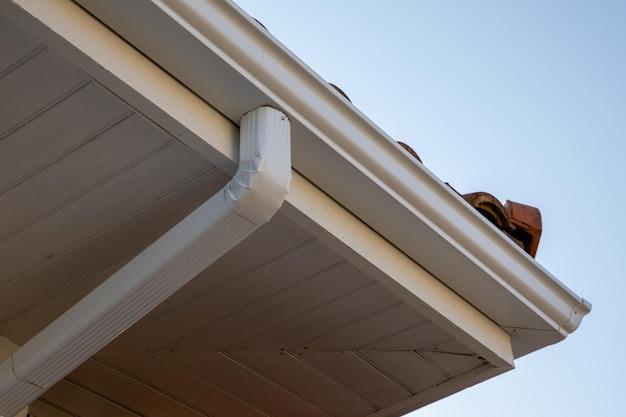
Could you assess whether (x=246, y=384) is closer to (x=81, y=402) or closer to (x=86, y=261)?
(x=81, y=402)

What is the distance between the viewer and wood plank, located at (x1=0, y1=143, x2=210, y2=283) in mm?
2707

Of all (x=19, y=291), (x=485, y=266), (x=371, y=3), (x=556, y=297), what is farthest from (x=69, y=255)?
(x=371, y=3)

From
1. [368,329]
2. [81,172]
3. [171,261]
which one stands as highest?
[81,172]

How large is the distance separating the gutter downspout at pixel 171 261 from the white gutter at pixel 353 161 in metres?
0.09

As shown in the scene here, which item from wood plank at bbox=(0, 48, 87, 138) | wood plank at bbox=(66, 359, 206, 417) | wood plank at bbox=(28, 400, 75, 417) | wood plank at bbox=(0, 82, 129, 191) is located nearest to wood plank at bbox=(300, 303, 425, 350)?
wood plank at bbox=(66, 359, 206, 417)

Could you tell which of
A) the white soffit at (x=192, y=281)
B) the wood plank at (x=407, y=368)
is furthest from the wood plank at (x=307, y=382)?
the wood plank at (x=407, y=368)

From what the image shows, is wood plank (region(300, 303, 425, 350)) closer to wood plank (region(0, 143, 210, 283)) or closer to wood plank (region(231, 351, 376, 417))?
wood plank (region(231, 351, 376, 417))

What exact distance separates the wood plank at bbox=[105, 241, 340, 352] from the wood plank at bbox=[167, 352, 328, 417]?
109 mm

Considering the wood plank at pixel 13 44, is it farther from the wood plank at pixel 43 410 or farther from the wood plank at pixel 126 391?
the wood plank at pixel 43 410

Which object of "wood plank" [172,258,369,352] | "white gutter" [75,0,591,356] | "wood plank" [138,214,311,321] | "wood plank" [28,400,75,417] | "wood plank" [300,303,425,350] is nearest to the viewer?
"white gutter" [75,0,591,356]

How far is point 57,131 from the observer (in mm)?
2611

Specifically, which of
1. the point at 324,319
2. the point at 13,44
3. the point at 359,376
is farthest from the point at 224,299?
the point at 13,44

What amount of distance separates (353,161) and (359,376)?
848 millimetres

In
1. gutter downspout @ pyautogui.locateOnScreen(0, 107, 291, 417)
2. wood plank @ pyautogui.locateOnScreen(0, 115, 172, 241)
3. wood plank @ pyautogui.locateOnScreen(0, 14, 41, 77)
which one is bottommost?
gutter downspout @ pyautogui.locateOnScreen(0, 107, 291, 417)
